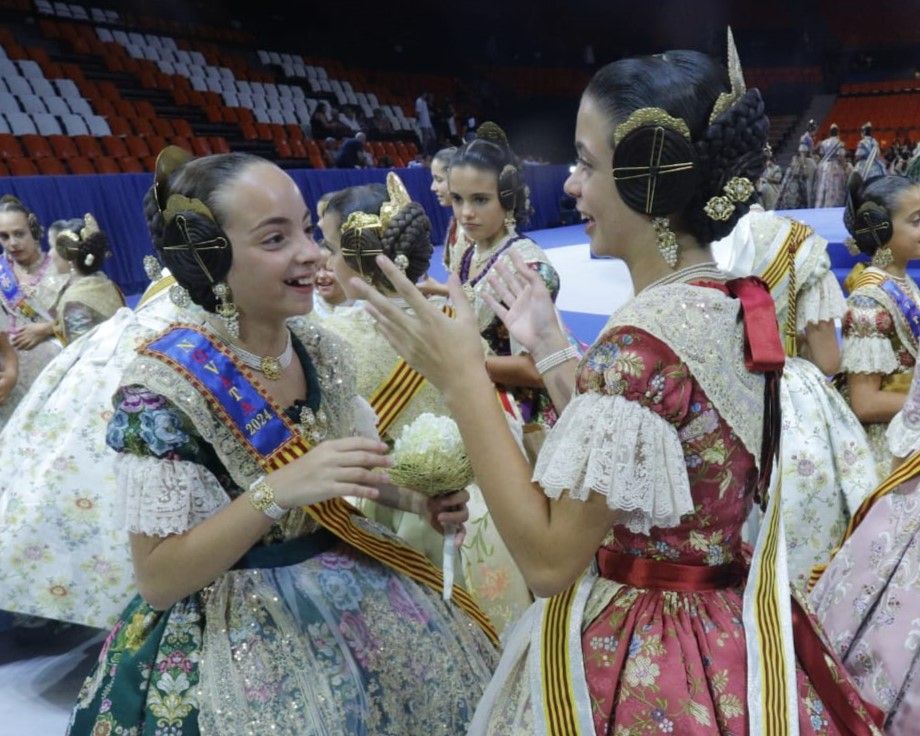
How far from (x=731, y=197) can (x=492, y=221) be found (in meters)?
2.04

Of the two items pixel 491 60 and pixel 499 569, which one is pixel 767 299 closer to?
pixel 499 569

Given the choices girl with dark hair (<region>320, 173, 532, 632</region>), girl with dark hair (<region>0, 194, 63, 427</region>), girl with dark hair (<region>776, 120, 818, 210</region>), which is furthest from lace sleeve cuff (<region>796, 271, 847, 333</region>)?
girl with dark hair (<region>776, 120, 818, 210</region>)

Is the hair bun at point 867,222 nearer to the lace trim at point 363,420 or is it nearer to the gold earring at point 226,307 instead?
the lace trim at point 363,420

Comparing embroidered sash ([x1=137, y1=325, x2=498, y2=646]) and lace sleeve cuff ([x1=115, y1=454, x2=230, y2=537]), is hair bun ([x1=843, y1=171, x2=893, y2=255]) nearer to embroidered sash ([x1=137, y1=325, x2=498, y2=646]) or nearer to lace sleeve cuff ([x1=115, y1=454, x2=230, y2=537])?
embroidered sash ([x1=137, y1=325, x2=498, y2=646])

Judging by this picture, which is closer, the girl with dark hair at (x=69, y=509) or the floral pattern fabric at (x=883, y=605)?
the floral pattern fabric at (x=883, y=605)

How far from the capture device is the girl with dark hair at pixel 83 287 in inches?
142

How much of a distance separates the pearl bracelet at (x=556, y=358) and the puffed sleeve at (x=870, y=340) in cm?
165

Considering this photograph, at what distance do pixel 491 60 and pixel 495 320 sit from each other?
19.9 meters

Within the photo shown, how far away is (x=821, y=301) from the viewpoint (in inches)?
113

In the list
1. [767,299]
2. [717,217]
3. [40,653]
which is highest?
[717,217]

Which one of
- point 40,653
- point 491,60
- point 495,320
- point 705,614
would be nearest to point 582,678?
point 705,614

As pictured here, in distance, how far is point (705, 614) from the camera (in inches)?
48.3

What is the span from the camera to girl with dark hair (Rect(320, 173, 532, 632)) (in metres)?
2.21

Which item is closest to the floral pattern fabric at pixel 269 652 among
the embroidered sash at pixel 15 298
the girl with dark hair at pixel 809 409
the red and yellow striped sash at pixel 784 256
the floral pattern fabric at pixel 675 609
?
the floral pattern fabric at pixel 675 609
